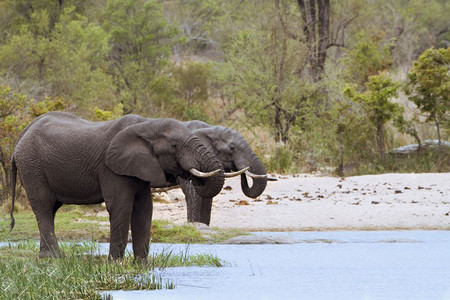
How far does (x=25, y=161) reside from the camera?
31.4 feet

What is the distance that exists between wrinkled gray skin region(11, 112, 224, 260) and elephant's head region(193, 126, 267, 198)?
8.92 feet

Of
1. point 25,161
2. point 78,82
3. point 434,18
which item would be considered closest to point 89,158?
point 25,161

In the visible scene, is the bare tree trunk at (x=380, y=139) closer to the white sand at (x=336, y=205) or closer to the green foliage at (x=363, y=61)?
the white sand at (x=336, y=205)

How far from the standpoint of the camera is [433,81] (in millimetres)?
21953

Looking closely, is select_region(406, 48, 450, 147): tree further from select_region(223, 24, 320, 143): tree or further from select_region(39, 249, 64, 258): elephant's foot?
select_region(39, 249, 64, 258): elephant's foot

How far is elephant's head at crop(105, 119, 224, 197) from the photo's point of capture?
8.47m

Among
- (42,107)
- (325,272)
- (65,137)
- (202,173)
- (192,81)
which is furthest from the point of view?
(192,81)

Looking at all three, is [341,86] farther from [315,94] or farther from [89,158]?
[89,158]

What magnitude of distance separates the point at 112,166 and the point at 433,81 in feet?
49.3

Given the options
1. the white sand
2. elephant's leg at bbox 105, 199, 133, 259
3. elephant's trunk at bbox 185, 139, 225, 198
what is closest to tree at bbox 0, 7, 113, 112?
the white sand

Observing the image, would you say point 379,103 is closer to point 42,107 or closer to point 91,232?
point 42,107

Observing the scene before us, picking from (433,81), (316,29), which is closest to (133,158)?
(433,81)

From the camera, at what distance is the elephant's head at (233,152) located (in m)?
11.8

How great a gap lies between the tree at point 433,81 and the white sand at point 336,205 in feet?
11.5
